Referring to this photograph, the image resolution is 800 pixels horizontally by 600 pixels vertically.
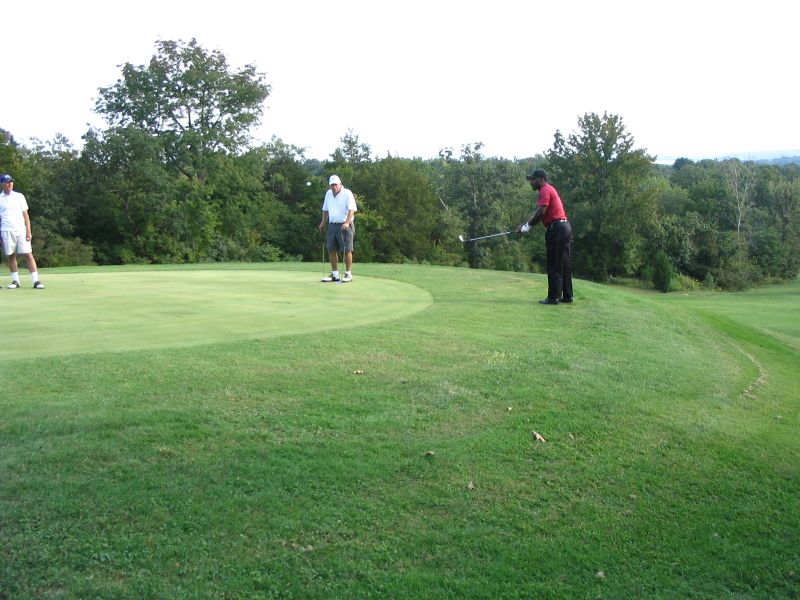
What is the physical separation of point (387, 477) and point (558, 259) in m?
7.73

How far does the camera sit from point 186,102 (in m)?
48.2

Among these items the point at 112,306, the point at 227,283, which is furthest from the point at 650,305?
the point at 112,306

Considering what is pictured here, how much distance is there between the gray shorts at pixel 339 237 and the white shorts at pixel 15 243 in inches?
225

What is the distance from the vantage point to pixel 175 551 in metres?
3.31

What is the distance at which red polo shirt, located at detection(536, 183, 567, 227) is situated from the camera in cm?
1131

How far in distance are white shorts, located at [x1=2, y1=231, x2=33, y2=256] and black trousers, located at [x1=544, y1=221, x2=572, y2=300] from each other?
972 cm

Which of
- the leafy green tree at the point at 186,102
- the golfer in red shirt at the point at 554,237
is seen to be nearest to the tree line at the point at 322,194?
the leafy green tree at the point at 186,102

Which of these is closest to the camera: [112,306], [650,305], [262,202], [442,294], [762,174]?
[112,306]

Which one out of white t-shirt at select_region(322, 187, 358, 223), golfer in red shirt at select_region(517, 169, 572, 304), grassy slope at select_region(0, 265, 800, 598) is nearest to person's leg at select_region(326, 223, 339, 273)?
white t-shirt at select_region(322, 187, 358, 223)

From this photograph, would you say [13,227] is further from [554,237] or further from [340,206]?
[554,237]

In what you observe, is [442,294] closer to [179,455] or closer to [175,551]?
[179,455]

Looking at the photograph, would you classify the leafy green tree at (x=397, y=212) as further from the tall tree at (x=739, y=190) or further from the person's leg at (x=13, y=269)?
the person's leg at (x=13, y=269)

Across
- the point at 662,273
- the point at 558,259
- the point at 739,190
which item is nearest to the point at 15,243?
the point at 558,259

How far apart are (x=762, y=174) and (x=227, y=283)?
87568mm
